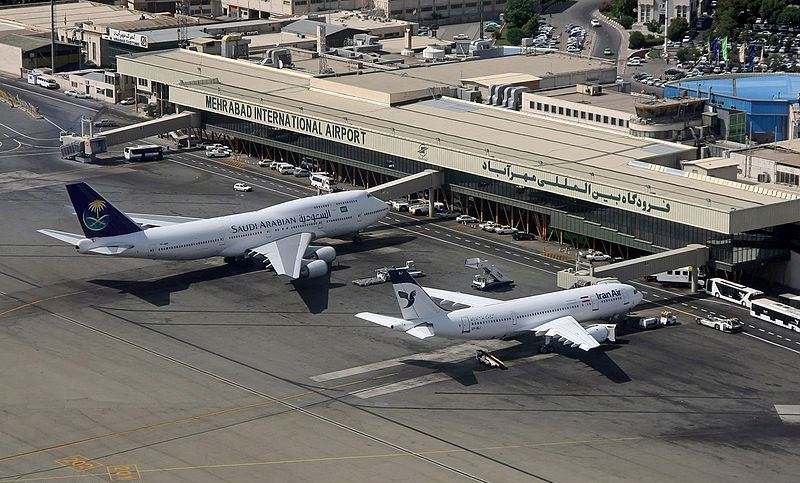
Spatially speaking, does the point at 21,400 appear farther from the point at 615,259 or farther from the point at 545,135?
the point at 545,135

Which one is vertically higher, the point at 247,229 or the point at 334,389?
the point at 247,229

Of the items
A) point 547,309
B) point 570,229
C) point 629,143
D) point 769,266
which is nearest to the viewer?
point 547,309

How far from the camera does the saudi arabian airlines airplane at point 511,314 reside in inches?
4843

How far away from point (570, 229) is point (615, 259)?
7023 mm

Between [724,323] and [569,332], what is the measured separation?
18065 millimetres

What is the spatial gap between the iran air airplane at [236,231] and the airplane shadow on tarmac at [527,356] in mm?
25926

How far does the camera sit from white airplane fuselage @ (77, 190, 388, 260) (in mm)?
147375

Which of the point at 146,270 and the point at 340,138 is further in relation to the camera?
the point at 340,138

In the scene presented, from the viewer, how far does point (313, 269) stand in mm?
150750

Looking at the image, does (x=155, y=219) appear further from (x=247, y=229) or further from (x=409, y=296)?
(x=409, y=296)

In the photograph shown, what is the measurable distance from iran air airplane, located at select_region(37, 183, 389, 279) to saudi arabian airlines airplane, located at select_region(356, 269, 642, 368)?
2148 cm

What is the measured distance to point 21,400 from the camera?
119m

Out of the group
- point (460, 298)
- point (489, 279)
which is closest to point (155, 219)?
point (489, 279)

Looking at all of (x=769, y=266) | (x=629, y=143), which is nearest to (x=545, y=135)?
(x=629, y=143)
